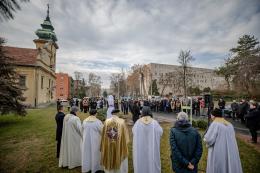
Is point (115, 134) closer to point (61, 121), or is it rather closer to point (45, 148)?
point (61, 121)

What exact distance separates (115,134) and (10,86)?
1219 centimetres

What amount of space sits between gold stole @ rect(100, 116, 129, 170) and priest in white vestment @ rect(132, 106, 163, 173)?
1.46 feet

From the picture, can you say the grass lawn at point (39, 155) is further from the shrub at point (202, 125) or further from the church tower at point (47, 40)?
the church tower at point (47, 40)

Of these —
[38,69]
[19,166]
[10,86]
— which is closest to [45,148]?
[19,166]

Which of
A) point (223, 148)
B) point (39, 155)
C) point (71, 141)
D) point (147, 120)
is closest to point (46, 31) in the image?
point (39, 155)

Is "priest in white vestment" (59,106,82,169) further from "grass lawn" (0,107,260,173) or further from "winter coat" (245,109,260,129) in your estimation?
"winter coat" (245,109,260,129)

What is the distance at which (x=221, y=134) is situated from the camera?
446 cm

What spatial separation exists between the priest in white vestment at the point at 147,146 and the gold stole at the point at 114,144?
1.46 feet

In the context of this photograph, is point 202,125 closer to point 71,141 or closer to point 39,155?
point 71,141

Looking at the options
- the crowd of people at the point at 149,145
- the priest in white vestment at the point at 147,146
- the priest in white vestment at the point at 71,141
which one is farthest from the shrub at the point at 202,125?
the priest in white vestment at the point at 71,141

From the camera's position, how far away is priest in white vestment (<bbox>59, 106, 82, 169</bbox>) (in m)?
6.20

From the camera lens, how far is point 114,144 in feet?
17.1

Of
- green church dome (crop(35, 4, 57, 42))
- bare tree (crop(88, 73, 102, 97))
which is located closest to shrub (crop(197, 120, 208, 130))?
green church dome (crop(35, 4, 57, 42))

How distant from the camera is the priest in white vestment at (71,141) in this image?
20.3 feet
